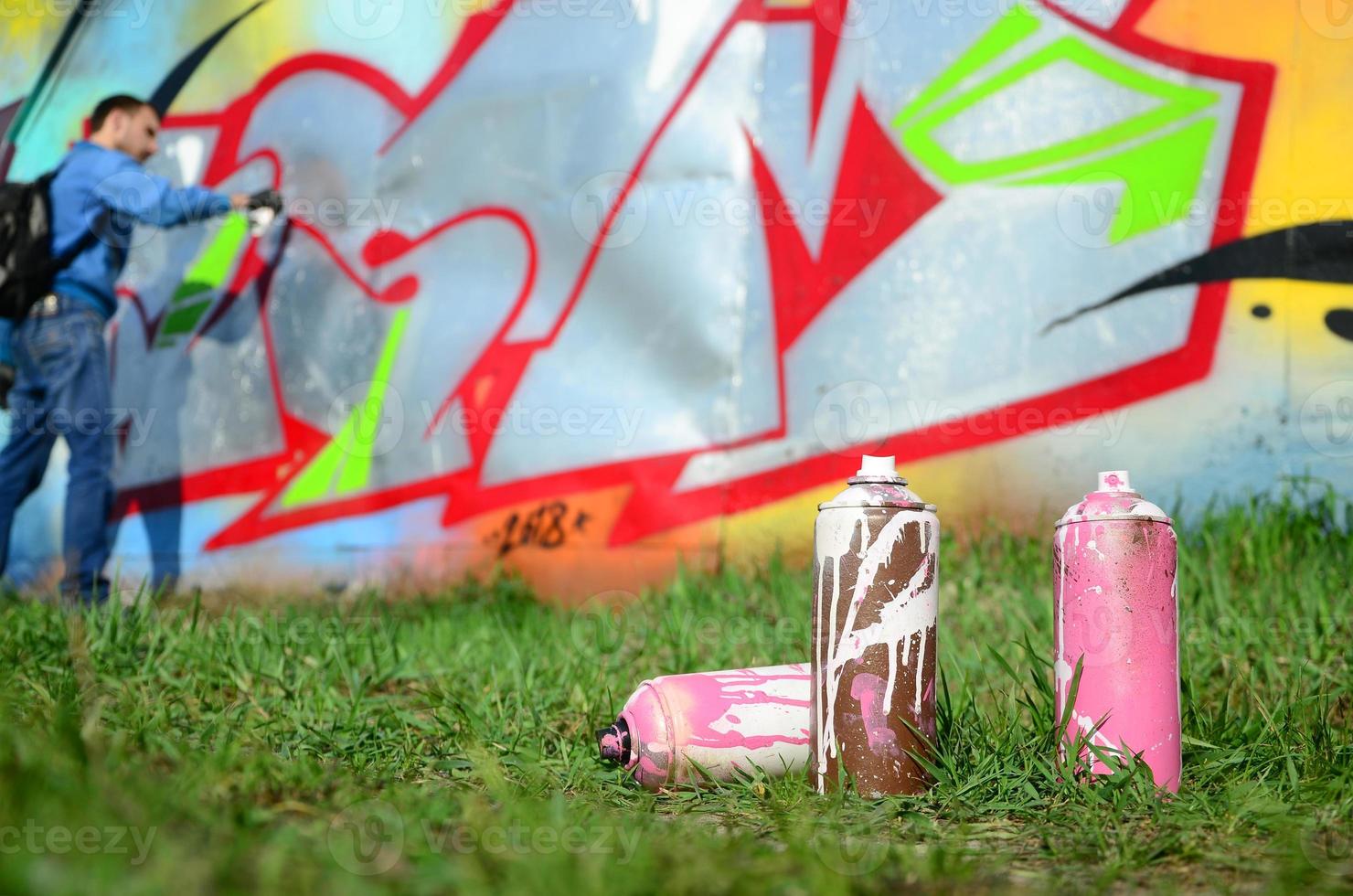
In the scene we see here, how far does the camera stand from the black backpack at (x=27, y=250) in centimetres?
437

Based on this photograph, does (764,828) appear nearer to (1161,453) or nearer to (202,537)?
(1161,453)

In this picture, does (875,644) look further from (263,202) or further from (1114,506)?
(263,202)

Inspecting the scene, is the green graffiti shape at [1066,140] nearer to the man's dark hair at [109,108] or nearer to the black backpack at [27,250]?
the man's dark hair at [109,108]

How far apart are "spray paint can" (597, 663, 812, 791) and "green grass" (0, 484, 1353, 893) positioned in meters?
0.07

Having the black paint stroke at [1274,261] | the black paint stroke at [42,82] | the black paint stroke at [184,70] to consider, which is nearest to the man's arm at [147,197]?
the black paint stroke at [184,70]

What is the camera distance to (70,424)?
14.2ft

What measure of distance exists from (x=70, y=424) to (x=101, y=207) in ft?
3.12

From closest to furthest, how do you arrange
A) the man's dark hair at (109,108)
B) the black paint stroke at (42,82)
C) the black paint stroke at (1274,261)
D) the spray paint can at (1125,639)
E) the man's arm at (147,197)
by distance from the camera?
the spray paint can at (1125,639) → the black paint stroke at (1274,261) → the man's arm at (147,197) → the man's dark hair at (109,108) → the black paint stroke at (42,82)

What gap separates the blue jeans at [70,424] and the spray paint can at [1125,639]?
3.74 meters

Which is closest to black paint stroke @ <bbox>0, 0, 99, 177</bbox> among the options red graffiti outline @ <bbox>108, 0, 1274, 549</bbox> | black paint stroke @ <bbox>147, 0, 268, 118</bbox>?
black paint stroke @ <bbox>147, 0, 268, 118</bbox>

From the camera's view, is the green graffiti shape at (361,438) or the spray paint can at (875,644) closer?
the spray paint can at (875,644)

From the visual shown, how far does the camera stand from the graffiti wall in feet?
14.2

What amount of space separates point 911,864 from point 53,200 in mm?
4500

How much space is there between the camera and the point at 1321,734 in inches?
Result: 91.4
